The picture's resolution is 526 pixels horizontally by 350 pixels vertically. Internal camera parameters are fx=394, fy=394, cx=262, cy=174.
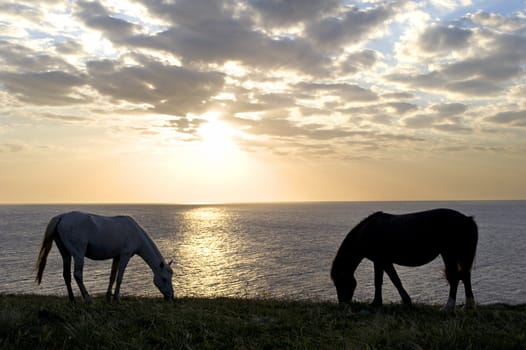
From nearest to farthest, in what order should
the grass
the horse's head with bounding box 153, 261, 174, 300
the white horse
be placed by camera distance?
the grass < the white horse < the horse's head with bounding box 153, 261, 174, 300

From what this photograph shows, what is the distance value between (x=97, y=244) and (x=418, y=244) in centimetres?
838

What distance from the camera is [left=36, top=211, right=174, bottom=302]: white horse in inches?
401

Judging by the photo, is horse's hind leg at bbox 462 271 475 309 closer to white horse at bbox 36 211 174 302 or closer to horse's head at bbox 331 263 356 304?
horse's head at bbox 331 263 356 304

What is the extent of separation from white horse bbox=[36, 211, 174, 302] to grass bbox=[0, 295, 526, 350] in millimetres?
2036

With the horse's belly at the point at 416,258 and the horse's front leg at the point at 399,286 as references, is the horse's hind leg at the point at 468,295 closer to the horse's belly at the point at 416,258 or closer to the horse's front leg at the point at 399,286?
the horse's belly at the point at 416,258

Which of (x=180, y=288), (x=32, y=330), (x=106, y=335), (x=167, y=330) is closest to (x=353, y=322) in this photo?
(x=167, y=330)

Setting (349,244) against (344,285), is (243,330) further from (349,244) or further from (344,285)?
(349,244)

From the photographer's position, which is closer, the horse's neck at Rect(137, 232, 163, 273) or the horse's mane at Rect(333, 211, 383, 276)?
the horse's mane at Rect(333, 211, 383, 276)

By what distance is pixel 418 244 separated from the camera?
9.98 m

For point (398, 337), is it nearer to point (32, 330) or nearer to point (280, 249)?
point (32, 330)

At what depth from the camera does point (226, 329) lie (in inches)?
263

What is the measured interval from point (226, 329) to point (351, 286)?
5.19m

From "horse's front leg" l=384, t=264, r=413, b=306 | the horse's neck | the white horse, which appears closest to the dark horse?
"horse's front leg" l=384, t=264, r=413, b=306

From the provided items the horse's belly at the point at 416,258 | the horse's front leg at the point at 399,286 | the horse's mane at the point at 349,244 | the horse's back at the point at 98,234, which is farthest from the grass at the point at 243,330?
the horse's mane at the point at 349,244
